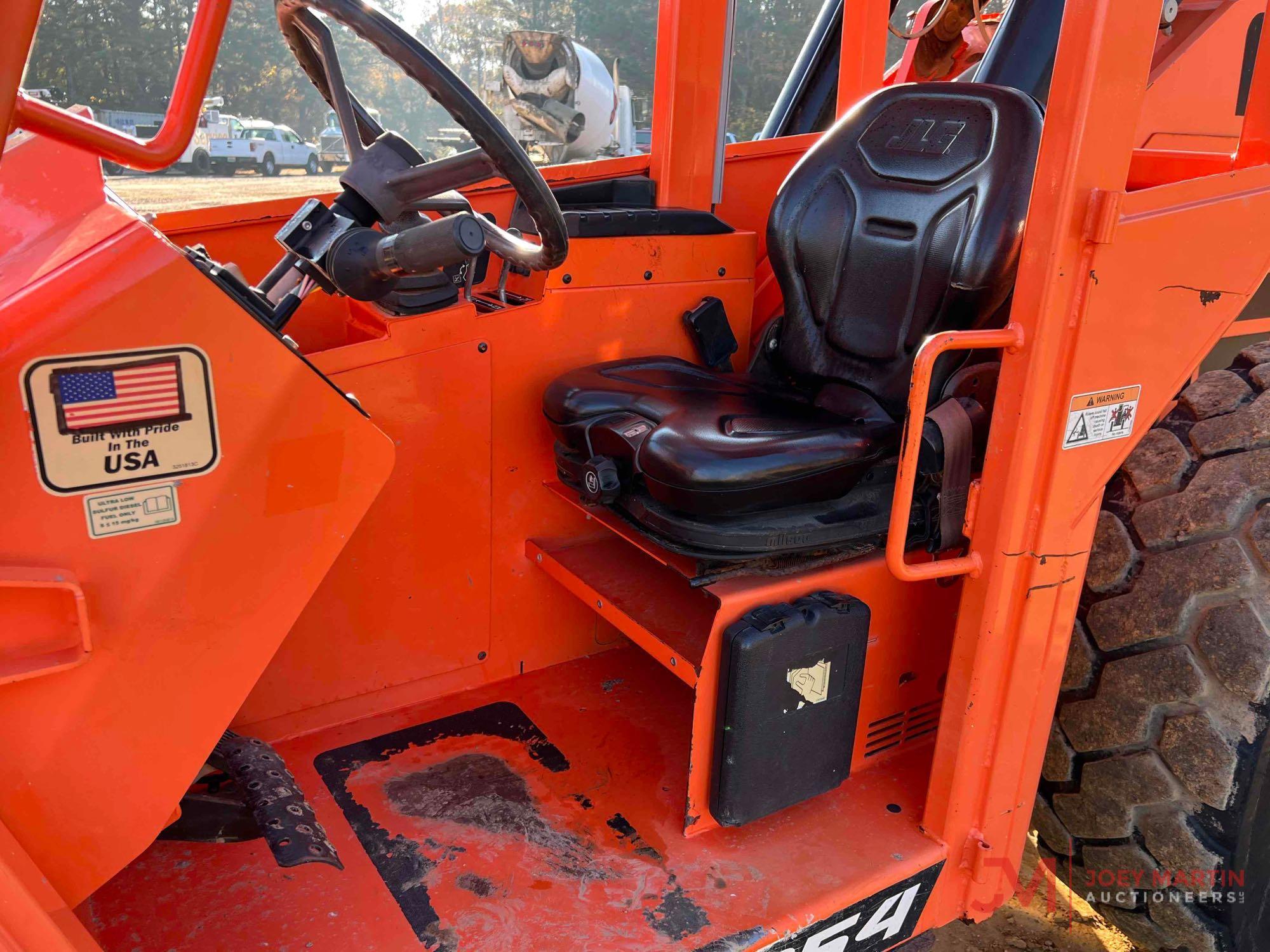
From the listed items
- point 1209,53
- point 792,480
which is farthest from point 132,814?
point 1209,53

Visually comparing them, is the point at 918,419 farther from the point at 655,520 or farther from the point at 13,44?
the point at 13,44

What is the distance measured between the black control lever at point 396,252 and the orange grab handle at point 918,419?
23.2 inches

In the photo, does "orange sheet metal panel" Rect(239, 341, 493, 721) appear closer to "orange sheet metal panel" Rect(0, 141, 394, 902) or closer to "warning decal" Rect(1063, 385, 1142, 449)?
"orange sheet metal panel" Rect(0, 141, 394, 902)

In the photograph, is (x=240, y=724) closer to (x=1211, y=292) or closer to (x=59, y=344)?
(x=59, y=344)

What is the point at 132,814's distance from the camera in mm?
1121

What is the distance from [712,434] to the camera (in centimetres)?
158

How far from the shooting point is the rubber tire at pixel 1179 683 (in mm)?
1530

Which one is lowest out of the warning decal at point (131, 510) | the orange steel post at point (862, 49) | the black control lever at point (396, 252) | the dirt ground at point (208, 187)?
the dirt ground at point (208, 187)

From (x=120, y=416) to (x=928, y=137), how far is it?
1450 millimetres

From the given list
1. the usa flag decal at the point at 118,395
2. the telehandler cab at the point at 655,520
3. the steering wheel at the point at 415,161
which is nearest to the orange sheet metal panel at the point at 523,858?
the telehandler cab at the point at 655,520

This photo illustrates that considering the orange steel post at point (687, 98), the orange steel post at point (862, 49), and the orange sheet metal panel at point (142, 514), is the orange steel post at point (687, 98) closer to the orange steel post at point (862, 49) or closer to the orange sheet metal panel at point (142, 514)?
the orange steel post at point (862, 49)

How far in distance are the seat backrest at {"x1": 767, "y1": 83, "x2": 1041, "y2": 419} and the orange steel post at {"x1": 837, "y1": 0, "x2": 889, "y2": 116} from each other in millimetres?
806

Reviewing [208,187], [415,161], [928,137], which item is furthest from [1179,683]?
[208,187]

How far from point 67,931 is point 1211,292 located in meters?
1.66
